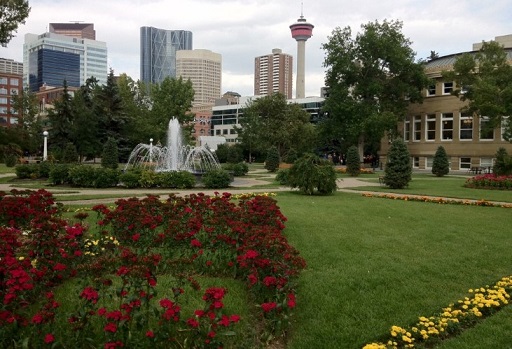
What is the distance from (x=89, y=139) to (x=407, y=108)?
107 ft

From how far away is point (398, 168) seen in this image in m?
22.0

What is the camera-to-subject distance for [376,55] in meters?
41.8

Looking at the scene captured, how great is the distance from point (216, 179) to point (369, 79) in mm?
26683

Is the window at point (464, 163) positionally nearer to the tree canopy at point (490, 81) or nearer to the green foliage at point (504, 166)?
the tree canopy at point (490, 81)

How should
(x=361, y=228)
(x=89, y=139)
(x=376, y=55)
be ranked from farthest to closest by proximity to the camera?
(x=89, y=139)
(x=376, y=55)
(x=361, y=228)

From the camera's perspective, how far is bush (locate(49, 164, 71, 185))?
Answer: 21250 mm

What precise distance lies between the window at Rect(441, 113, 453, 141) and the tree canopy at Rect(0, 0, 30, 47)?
37.5 meters

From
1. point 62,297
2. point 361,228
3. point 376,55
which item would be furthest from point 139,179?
point 376,55

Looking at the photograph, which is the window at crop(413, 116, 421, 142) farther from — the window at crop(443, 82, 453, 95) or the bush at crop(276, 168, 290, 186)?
the bush at crop(276, 168, 290, 186)

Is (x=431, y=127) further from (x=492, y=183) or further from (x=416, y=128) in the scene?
(x=492, y=183)

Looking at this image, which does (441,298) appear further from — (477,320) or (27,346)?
(27,346)

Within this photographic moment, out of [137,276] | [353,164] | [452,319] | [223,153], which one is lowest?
[452,319]

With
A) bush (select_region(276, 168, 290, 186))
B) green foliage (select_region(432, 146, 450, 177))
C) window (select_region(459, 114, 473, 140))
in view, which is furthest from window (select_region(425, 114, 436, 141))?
bush (select_region(276, 168, 290, 186))

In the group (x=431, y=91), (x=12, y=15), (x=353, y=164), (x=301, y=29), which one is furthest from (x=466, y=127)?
(x=301, y=29)
